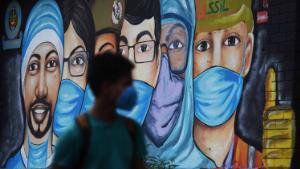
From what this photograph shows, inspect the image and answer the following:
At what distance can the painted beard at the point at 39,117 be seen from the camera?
11466 mm

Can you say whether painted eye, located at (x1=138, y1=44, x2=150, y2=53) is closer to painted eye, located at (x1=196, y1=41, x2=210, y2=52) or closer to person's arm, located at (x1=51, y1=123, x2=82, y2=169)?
painted eye, located at (x1=196, y1=41, x2=210, y2=52)

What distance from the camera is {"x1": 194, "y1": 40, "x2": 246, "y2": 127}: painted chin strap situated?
852 centimetres

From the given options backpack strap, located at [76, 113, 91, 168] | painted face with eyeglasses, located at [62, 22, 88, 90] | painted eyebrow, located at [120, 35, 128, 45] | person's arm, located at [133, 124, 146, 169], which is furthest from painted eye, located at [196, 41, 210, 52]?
backpack strap, located at [76, 113, 91, 168]

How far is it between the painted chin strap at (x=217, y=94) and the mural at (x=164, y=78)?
1cm

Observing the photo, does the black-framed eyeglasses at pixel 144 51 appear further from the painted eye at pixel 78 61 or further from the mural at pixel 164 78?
the painted eye at pixel 78 61

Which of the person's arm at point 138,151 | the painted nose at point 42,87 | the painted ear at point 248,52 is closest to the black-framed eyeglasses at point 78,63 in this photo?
the painted nose at point 42,87

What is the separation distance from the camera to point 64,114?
36.4 ft

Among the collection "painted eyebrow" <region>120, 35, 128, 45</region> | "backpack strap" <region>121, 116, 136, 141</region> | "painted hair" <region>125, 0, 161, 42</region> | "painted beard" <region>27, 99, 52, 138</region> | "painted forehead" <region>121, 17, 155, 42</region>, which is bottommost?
"painted beard" <region>27, 99, 52, 138</region>

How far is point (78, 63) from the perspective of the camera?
35.8 ft

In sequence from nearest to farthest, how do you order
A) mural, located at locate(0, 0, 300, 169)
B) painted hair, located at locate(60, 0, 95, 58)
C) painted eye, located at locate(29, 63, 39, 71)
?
mural, located at locate(0, 0, 300, 169) → painted hair, located at locate(60, 0, 95, 58) → painted eye, located at locate(29, 63, 39, 71)

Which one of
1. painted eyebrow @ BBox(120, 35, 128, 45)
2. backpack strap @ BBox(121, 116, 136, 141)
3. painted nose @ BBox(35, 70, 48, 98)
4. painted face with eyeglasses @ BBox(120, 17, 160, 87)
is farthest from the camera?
painted nose @ BBox(35, 70, 48, 98)

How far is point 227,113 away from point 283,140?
4.08ft

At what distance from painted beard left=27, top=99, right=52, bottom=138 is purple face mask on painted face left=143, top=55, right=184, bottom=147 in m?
2.40

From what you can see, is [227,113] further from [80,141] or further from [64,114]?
[80,141]
